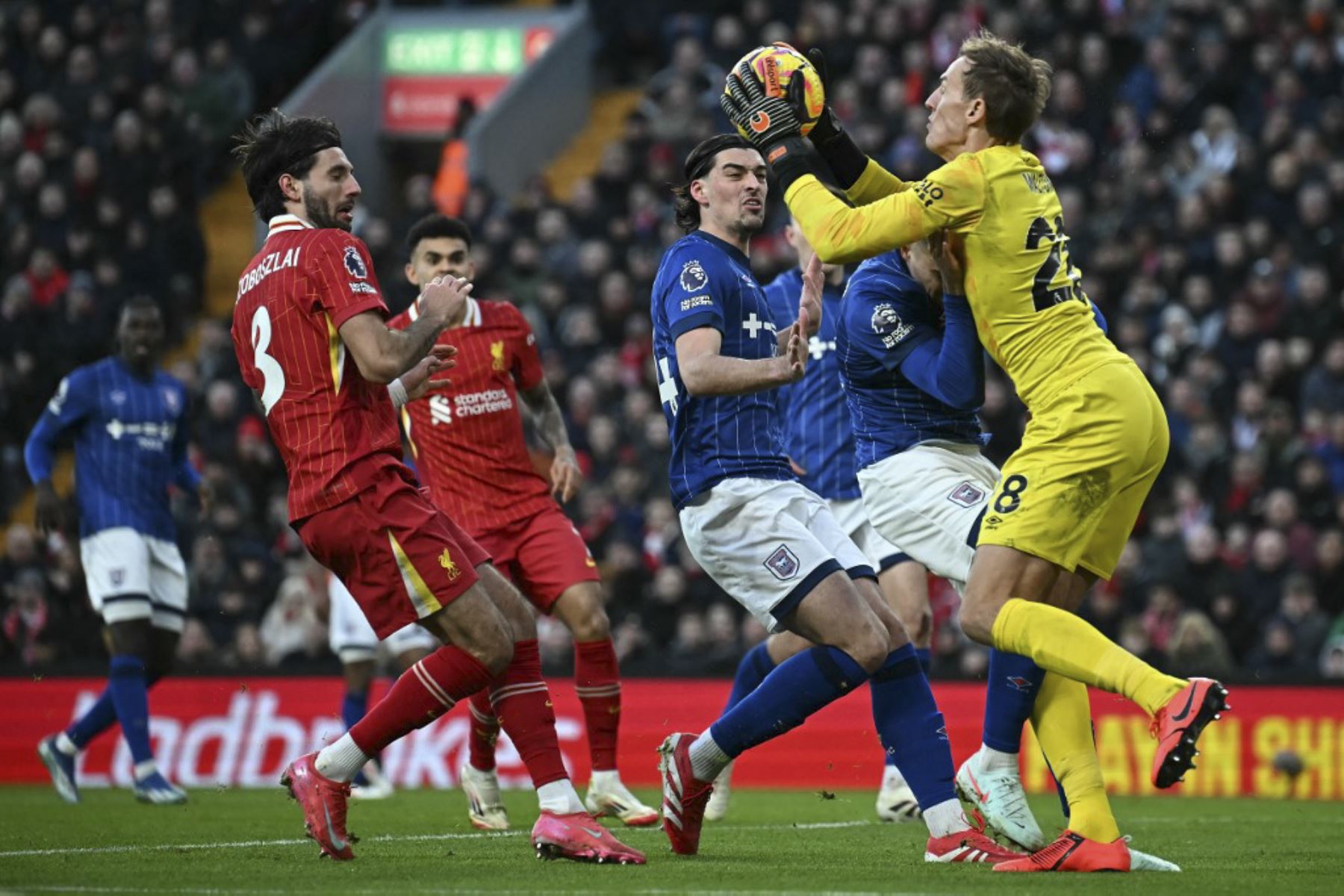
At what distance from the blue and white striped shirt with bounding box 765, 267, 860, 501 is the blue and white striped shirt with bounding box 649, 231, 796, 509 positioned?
2.35 m

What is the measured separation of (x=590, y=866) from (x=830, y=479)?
11.3 ft

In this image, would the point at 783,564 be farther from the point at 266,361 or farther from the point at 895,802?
the point at 895,802

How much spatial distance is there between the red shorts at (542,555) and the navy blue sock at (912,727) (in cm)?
248

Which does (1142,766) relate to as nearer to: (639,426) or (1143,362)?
(1143,362)

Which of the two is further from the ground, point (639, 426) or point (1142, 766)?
point (639, 426)

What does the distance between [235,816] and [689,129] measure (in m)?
10.7

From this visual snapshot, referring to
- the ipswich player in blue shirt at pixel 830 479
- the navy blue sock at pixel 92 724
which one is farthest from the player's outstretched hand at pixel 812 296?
the navy blue sock at pixel 92 724

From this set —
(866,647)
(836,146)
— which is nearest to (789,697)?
(866,647)

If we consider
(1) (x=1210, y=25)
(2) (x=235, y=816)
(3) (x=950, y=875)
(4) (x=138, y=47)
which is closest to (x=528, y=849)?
(3) (x=950, y=875)

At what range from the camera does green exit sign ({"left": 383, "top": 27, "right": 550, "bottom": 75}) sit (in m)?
22.8

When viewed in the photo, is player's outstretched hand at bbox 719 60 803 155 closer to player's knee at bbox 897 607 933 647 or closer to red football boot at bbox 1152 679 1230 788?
red football boot at bbox 1152 679 1230 788

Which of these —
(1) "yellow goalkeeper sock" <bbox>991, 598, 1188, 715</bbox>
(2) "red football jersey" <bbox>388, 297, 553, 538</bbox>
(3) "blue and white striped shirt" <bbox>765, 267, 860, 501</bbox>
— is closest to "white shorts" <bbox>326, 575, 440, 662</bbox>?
(2) "red football jersey" <bbox>388, 297, 553, 538</bbox>

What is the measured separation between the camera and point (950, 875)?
6254 mm

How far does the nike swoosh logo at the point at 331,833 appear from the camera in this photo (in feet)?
22.1
